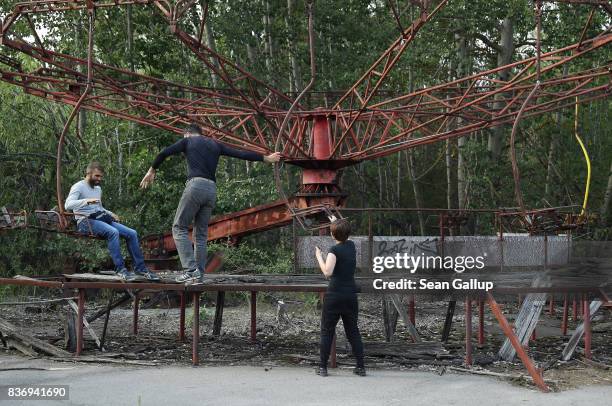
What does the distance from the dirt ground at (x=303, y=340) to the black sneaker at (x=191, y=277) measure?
44.5 inches

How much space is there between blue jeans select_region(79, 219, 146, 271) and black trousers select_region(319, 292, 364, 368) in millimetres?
3097

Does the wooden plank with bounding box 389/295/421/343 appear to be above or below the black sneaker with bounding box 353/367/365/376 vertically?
above

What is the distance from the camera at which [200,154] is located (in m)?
11.1

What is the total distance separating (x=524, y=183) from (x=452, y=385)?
71.4ft

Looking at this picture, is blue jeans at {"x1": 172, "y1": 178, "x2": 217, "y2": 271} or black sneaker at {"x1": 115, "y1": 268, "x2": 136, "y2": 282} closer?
blue jeans at {"x1": 172, "y1": 178, "x2": 217, "y2": 271}

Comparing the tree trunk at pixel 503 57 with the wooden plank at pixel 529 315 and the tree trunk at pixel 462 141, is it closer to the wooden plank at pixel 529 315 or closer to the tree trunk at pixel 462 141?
the tree trunk at pixel 462 141

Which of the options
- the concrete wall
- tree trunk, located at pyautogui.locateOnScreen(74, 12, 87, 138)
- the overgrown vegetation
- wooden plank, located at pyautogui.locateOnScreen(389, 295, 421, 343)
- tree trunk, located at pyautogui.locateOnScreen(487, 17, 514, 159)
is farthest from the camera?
tree trunk, located at pyautogui.locateOnScreen(487, 17, 514, 159)

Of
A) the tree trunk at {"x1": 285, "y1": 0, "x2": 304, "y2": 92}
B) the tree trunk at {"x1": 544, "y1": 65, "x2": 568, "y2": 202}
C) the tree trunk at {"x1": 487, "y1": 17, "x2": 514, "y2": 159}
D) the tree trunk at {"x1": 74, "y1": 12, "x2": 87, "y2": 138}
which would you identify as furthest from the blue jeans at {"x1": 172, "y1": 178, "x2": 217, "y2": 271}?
the tree trunk at {"x1": 544, "y1": 65, "x2": 568, "y2": 202}

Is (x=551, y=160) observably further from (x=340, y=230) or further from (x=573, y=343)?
(x=340, y=230)

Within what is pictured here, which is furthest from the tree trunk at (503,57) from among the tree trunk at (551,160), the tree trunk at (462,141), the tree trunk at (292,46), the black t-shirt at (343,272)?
the black t-shirt at (343,272)

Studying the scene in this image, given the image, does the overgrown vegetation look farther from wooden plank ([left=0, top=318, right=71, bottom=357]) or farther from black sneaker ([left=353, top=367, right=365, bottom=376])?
black sneaker ([left=353, top=367, right=365, bottom=376])

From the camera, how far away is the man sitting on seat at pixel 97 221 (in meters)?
11.5

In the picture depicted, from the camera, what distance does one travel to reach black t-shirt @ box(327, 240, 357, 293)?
9.81m

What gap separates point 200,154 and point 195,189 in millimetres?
455
